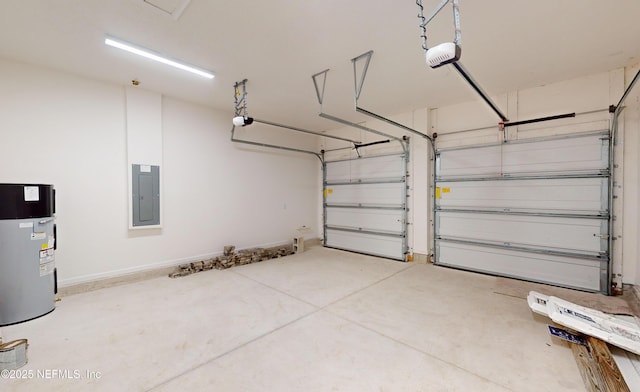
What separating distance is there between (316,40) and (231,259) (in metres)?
3.94

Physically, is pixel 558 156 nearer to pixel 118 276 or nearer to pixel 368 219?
pixel 368 219

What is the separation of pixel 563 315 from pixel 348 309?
2.10 metres

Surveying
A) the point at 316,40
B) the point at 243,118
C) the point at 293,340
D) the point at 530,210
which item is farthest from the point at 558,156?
the point at 243,118

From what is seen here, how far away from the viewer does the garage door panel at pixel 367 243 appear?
5.47 m

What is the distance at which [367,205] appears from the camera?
6.00 meters

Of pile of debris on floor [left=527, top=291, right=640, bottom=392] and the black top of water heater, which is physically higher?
the black top of water heater

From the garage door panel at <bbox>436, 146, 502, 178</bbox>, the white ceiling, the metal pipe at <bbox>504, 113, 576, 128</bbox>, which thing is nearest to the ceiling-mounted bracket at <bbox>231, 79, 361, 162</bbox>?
the white ceiling

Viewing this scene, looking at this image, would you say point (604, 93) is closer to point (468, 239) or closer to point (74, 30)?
point (468, 239)

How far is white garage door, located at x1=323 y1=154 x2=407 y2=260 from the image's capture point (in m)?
5.47

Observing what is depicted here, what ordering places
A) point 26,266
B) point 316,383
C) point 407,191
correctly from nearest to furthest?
point 316,383
point 26,266
point 407,191

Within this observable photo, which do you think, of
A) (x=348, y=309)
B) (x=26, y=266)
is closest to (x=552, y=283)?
(x=348, y=309)

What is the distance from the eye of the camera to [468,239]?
15.3ft

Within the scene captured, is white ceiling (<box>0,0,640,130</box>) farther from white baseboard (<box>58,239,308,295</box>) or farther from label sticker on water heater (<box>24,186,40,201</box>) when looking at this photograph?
white baseboard (<box>58,239,308,295</box>)

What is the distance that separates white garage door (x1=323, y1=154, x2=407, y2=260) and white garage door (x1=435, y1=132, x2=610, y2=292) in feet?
2.55
